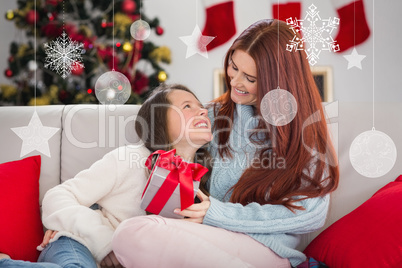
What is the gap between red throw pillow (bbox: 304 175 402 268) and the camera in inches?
46.6

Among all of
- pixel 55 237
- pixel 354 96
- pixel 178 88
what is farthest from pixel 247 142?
pixel 354 96

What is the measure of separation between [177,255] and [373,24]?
2.81m

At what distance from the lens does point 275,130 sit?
1.57 meters

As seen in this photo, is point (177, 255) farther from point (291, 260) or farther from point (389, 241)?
point (389, 241)

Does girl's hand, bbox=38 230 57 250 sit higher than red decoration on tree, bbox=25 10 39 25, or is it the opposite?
red decoration on tree, bbox=25 10 39 25

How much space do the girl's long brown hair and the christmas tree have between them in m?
1.66

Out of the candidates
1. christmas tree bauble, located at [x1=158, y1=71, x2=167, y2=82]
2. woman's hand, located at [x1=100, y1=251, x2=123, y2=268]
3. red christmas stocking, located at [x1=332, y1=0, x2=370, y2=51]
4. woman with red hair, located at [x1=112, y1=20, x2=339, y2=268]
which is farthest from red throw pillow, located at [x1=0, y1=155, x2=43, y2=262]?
red christmas stocking, located at [x1=332, y1=0, x2=370, y2=51]
